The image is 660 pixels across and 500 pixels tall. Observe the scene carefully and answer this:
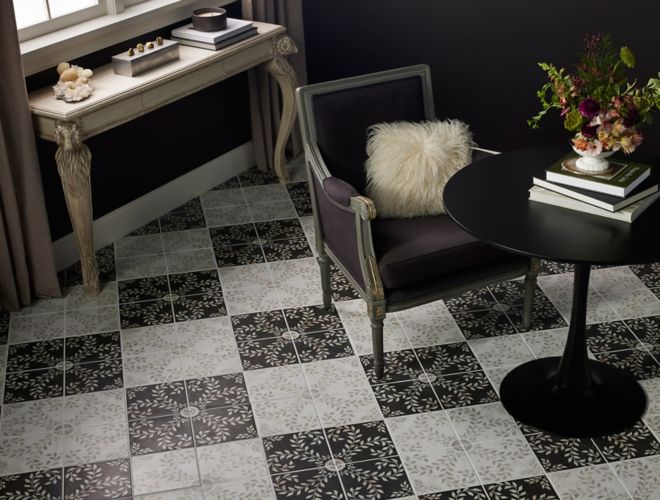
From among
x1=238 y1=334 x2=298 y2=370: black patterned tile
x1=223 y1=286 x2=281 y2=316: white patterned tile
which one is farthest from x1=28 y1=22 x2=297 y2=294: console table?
x1=238 y1=334 x2=298 y2=370: black patterned tile

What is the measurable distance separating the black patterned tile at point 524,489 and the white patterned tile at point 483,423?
0.21 meters

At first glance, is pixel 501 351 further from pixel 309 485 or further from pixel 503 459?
pixel 309 485

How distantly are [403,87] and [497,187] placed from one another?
27.8 inches

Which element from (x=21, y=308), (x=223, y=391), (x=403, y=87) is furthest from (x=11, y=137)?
(x=403, y=87)

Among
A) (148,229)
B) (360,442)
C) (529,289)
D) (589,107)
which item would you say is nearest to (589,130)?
(589,107)

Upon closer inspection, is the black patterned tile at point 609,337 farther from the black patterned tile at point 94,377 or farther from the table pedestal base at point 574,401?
the black patterned tile at point 94,377

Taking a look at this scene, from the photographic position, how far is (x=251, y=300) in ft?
12.5

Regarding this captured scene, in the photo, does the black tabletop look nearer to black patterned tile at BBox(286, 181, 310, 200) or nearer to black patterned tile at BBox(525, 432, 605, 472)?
black patterned tile at BBox(525, 432, 605, 472)

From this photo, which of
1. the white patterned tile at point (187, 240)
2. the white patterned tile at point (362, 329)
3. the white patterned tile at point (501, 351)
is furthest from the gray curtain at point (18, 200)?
the white patterned tile at point (501, 351)

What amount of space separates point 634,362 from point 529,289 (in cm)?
46

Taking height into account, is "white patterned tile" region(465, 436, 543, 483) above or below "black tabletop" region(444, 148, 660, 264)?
below

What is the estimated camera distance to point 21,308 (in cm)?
380

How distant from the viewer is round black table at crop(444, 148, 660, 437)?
2.67 metres

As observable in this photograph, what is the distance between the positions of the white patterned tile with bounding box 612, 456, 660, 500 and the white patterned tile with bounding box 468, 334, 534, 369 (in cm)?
60
